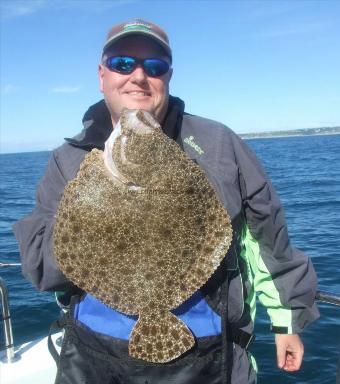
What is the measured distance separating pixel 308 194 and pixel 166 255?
21.2 metres

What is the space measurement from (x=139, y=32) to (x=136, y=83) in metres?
0.31

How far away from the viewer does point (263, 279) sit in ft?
10.1

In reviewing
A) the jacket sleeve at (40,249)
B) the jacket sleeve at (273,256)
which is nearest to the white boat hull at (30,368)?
the jacket sleeve at (40,249)

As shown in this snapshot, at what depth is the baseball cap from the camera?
2.73 m

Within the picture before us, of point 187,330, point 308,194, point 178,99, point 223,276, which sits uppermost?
point 178,99

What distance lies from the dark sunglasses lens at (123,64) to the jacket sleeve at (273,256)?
2.68 ft

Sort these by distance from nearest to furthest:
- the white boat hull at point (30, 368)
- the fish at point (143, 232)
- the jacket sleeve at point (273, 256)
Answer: the fish at point (143, 232)
the jacket sleeve at point (273, 256)
the white boat hull at point (30, 368)

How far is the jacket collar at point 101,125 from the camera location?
294cm

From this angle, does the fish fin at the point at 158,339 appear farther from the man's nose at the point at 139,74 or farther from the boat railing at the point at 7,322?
the boat railing at the point at 7,322

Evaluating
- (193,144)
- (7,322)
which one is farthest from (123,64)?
(7,322)

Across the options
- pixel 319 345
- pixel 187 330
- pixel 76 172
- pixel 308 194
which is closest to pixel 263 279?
pixel 187 330

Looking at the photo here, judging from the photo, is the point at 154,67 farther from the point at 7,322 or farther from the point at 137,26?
the point at 7,322

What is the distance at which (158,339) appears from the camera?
104 inches

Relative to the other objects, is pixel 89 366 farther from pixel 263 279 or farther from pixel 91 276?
pixel 263 279
